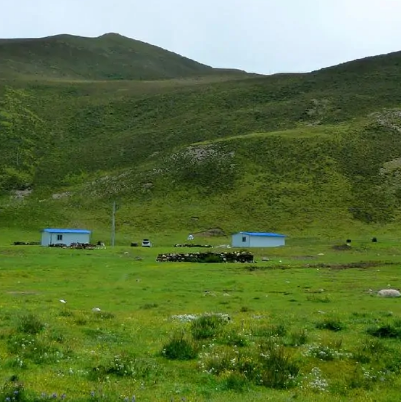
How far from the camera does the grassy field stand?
1038cm

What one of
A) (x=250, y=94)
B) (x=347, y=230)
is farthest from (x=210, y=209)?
(x=250, y=94)

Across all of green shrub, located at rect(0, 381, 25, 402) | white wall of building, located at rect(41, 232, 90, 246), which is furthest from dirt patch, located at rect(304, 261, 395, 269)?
white wall of building, located at rect(41, 232, 90, 246)

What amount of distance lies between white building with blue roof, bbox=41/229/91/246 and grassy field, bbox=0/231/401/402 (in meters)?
52.2

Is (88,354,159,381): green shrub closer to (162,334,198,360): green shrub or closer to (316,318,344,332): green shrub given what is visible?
(162,334,198,360): green shrub

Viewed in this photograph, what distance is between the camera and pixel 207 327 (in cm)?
1544

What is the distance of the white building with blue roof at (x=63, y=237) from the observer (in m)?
82.4

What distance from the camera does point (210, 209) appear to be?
362 feet

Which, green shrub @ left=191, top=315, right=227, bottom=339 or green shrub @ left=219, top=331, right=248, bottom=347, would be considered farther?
green shrub @ left=191, top=315, right=227, bottom=339

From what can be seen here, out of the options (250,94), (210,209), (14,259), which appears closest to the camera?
(14,259)

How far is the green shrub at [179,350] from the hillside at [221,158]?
87.0m

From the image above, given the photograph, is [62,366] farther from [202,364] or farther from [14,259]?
[14,259]

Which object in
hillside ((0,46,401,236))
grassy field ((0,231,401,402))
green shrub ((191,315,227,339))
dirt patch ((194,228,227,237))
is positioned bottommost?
grassy field ((0,231,401,402))

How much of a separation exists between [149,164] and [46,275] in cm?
9558

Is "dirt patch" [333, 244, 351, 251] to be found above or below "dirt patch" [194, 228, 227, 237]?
below
